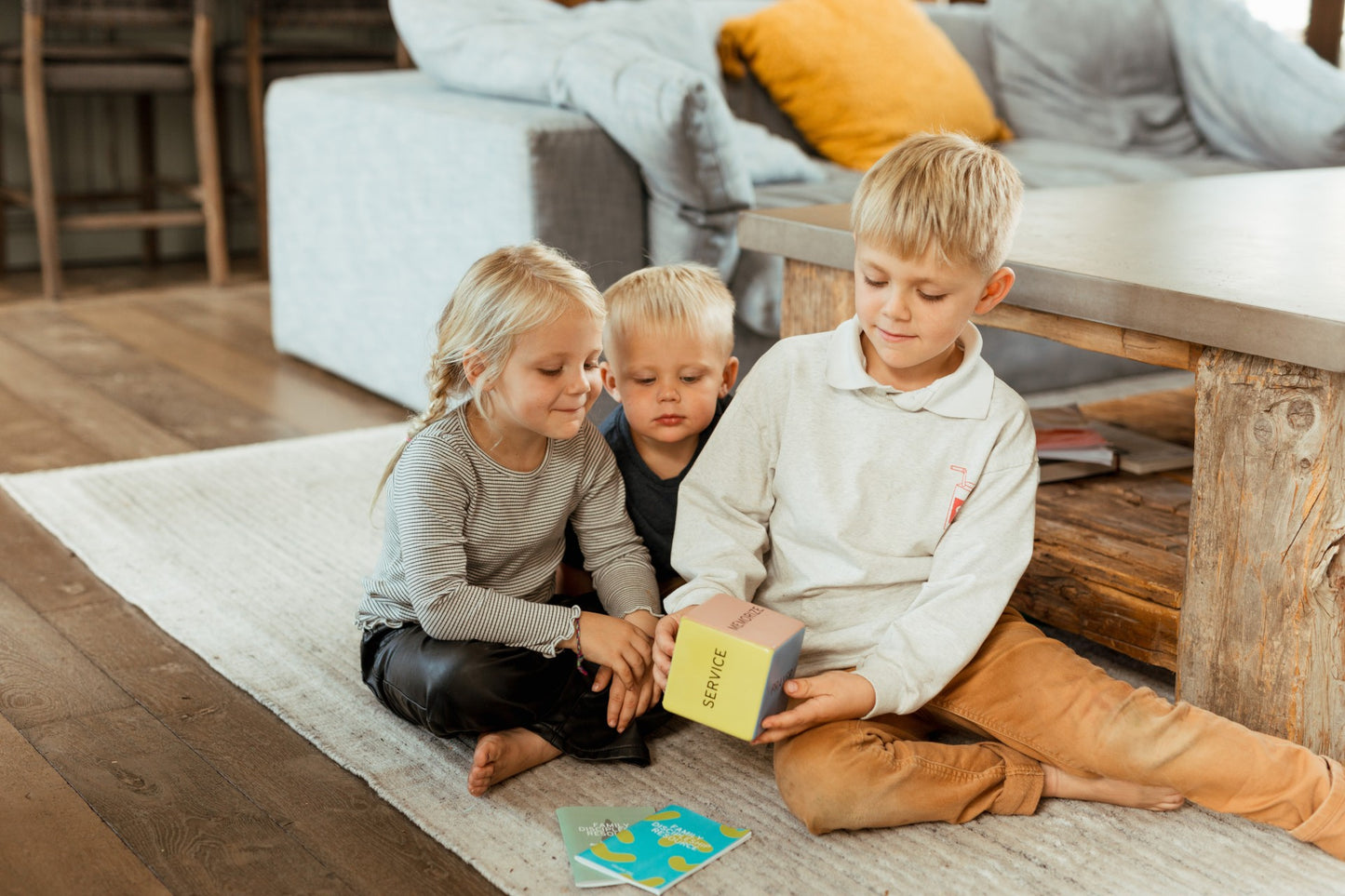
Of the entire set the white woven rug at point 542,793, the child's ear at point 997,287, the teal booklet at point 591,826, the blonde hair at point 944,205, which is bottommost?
the white woven rug at point 542,793

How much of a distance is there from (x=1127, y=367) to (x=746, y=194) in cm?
104

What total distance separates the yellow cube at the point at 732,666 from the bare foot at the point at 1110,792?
279 mm

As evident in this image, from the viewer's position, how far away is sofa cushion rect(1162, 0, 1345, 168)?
9.80 feet

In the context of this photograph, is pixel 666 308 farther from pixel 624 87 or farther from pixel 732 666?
pixel 624 87

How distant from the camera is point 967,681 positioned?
1323 millimetres

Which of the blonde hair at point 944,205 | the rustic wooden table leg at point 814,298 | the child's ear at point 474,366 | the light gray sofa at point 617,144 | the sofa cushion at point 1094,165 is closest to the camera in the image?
the blonde hair at point 944,205

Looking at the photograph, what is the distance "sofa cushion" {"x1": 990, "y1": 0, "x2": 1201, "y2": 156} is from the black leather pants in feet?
7.66

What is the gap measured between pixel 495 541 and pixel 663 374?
247 millimetres

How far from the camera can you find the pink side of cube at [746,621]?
118 cm

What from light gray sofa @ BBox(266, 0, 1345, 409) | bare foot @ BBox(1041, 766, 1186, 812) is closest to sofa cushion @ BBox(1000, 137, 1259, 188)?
light gray sofa @ BBox(266, 0, 1345, 409)

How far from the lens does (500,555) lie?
4.66 feet

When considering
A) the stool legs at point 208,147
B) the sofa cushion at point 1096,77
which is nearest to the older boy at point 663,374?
the sofa cushion at point 1096,77

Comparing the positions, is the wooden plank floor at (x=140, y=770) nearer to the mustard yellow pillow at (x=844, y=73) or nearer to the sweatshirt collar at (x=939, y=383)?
the sweatshirt collar at (x=939, y=383)

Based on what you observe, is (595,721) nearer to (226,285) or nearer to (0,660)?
(0,660)
